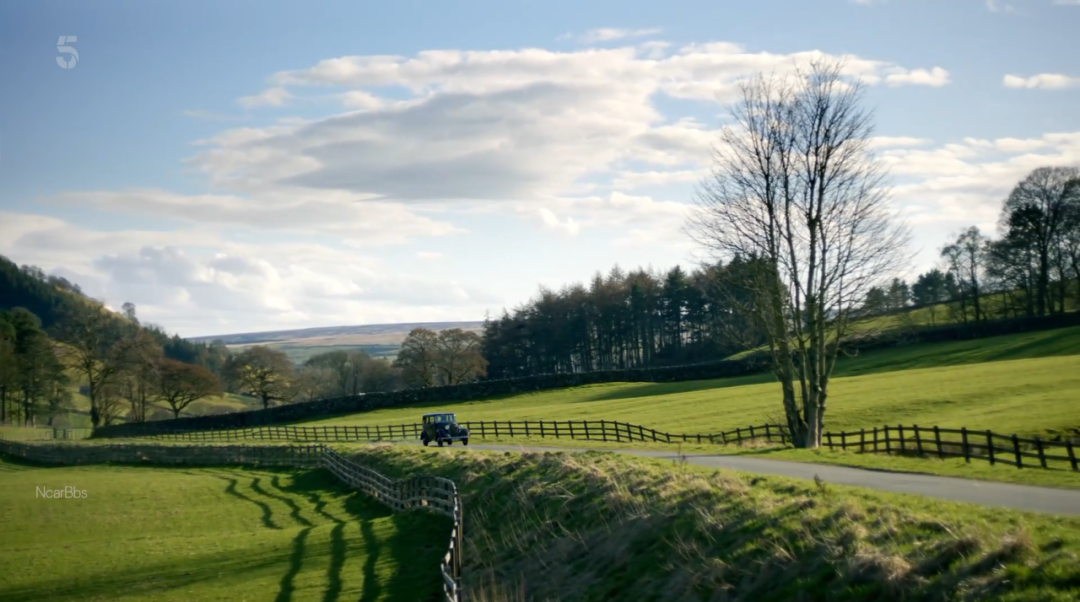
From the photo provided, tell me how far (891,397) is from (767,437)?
19343 mm

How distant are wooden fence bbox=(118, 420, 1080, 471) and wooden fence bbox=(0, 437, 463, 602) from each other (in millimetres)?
6985

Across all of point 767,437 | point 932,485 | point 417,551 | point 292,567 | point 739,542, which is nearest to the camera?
point 739,542

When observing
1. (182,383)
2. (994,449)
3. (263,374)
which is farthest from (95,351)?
(994,449)

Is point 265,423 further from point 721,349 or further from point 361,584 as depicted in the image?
point 361,584

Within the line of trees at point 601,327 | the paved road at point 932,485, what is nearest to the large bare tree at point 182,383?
the line of trees at point 601,327

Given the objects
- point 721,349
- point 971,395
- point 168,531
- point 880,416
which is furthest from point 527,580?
point 721,349

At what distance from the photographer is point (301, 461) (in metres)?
46.2

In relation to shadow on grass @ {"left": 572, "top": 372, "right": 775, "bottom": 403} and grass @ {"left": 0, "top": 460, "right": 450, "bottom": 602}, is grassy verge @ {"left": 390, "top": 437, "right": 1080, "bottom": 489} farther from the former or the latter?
shadow on grass @ {"left": 572, "top": 372, "right": 775, "bottom": 403}

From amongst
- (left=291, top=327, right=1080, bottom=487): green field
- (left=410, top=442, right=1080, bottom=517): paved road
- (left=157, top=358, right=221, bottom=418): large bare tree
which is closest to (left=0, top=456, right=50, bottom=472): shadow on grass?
(left=291, top=327, right=1080, bottom=487): green field

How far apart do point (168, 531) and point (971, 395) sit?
4106 centimetres

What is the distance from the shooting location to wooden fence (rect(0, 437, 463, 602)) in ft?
75.0

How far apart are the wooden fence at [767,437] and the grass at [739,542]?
8063 mm

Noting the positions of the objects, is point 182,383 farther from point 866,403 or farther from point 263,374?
point 866,403

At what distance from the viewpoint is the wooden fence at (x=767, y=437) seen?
930 inches
